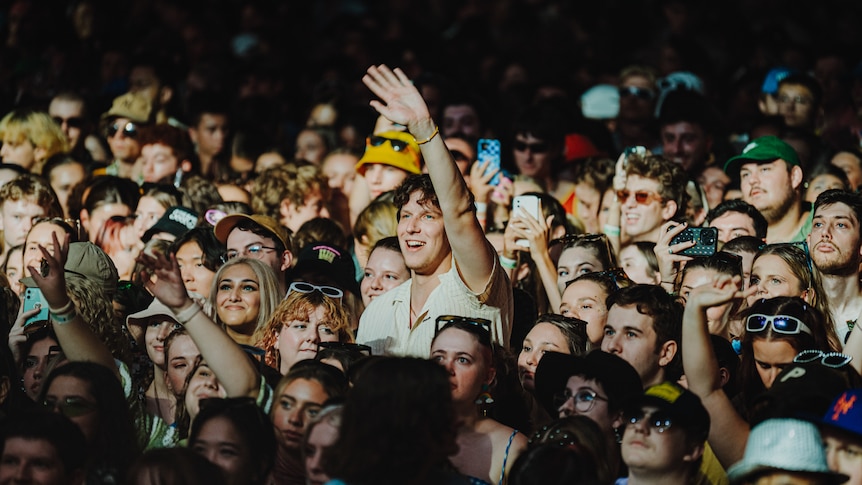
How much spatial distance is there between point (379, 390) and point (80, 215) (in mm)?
5443

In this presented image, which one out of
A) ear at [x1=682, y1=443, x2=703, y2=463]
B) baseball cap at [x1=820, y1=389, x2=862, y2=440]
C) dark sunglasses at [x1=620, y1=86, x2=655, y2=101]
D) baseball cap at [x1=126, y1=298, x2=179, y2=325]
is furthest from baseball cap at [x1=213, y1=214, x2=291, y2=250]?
dark sunglasses at [x1=620, y1=86, x2=655, y2=101]

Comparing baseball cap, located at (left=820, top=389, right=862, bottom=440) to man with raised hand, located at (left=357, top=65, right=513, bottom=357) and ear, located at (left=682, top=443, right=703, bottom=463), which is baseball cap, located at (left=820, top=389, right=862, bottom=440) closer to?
ear, located at (left=682, top=443, right=703, bottom=463)

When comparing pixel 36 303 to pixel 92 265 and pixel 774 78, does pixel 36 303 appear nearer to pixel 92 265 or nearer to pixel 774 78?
pixel 92 265

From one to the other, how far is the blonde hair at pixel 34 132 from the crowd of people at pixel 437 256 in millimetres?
35

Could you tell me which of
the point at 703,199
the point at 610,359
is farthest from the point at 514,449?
the point at 703,199

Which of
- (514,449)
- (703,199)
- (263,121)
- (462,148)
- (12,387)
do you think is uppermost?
(263,121)

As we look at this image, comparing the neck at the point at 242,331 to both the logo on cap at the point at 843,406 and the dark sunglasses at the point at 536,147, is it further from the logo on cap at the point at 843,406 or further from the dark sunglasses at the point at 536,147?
the dark sunglasses at the point at 536,147

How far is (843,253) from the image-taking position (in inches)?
283

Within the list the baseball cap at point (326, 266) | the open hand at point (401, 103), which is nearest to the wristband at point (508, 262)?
the baseball cap at point (326, 266)

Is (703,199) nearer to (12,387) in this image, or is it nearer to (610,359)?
(610,359)

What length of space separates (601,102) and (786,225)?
12.5ft

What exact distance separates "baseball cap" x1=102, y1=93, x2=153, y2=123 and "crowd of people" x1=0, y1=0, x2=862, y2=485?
1.0 inches

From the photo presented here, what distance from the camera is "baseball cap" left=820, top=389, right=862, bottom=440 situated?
5.11 meters

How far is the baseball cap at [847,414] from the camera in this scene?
5.11 metres
